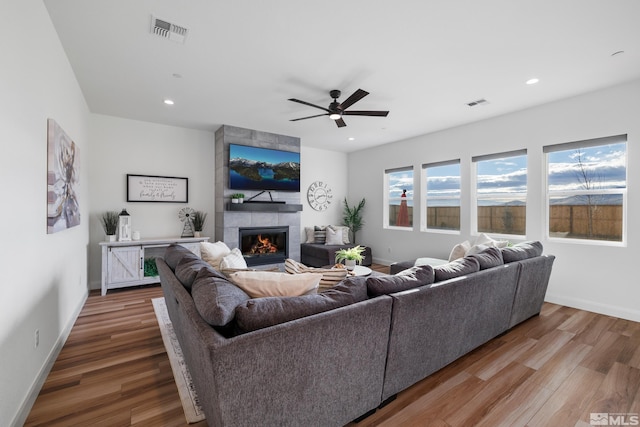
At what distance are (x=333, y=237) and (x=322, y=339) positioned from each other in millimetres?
4770

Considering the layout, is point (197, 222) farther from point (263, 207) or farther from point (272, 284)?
point (272, 284)

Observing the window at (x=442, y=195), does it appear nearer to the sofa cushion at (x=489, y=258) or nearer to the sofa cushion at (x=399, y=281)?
the sofa cushion at (x=489, y=258)

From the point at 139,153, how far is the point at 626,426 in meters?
6.04

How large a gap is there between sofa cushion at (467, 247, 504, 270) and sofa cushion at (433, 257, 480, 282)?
83mm

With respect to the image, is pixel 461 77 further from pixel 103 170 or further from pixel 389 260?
pixel 103 170

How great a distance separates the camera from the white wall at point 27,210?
4.78 feet

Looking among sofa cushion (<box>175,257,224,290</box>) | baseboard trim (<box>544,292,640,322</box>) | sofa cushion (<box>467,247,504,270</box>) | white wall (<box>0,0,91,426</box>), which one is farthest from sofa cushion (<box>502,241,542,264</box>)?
white wall (<box>0,0,91,426</box>)

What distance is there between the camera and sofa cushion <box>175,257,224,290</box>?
1787 mm

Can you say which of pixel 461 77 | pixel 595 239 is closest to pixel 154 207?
pixel 461 77

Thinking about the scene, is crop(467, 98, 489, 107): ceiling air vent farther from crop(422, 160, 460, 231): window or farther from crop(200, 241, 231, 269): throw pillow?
crop(200, 241, 231, 269): throw pillow

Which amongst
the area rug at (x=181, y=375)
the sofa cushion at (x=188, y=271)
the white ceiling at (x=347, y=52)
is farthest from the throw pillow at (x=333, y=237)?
the sofa cushion at (x=188, y=271)

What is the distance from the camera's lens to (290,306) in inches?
55.7

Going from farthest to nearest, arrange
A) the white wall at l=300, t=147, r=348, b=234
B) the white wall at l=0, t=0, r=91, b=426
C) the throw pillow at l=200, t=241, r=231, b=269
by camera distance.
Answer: the white wall at l=300, t=147, r=348, b=234, the throw pillow at l=200, t=241, r=231, b=269, the white wall at l=0, t=0, r=91, b=426
